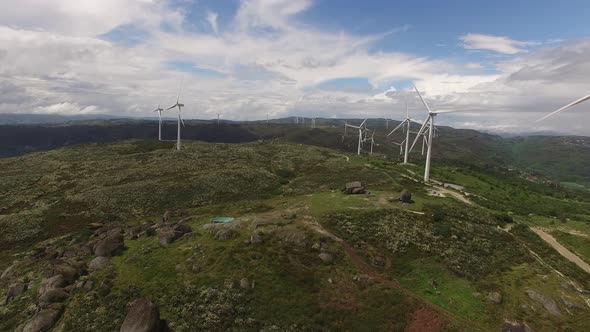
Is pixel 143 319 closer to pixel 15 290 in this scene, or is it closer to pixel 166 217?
pixel 15 290

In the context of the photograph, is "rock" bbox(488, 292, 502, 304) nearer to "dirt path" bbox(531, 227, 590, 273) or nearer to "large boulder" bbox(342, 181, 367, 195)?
"dirt path" bbox(531, 227, 590, 273)

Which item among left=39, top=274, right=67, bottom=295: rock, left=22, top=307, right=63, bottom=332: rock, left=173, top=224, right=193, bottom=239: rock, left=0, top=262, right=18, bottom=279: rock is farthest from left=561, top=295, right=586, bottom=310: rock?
left=0, top=262, right=18, bottom=279: rock

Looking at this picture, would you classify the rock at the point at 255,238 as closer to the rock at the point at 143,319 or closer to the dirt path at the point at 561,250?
the rock at the point at 143,319

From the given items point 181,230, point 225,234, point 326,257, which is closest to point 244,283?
point 326,257

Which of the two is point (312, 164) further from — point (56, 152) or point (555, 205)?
point (56, 152)

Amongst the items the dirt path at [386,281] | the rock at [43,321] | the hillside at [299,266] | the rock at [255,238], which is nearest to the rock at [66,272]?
the hillside at [299,266]

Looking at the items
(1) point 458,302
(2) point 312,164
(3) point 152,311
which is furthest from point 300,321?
(2) point 312,164
